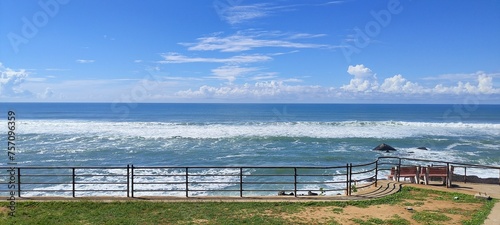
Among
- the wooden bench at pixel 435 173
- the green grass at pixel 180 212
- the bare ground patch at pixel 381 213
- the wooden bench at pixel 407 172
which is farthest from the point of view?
the wooden bench at pixel 407 172

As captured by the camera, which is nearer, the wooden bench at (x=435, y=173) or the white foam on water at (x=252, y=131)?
the wooden bench at (x=435, y=173)

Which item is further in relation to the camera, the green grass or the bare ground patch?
the bare ground patch

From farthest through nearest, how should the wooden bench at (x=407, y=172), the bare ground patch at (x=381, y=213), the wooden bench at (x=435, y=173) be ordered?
the wooden bench at (x=407, y=172)
the wooden bench at (x=435, y=173)
the bare ground patch at (x=381, y=213)

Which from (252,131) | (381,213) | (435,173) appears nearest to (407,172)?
(435,173)

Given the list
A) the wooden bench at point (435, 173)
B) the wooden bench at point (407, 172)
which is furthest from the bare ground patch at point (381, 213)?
the wooden bench at point (407, 172)

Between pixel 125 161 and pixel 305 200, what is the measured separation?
20.5 meters

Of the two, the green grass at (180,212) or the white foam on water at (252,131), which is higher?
the green grass at (180,212)

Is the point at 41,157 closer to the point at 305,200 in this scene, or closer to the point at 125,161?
the point at 125,161

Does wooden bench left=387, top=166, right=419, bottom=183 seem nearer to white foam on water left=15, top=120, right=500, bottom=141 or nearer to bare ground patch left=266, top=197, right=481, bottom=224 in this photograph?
bare ground patch left=266, top=197, right=481, bottom=224

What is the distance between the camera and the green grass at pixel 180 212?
886cm

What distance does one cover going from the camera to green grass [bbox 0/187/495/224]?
8859 mm

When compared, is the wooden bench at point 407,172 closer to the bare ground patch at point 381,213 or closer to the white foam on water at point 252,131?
the bare ground patch at point 381,213

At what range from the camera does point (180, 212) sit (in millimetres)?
9516

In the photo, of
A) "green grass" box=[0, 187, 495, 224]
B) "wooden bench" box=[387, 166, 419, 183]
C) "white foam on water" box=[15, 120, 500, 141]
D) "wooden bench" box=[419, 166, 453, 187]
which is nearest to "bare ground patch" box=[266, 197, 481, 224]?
"green grass" box=[0, 187, 495, 224]
